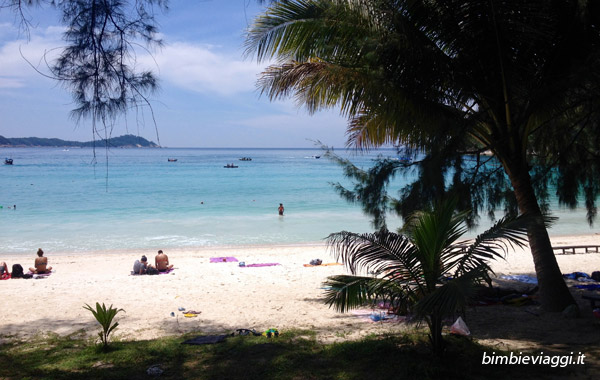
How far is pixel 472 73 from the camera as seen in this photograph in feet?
20.8

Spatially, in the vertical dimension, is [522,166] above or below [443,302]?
above

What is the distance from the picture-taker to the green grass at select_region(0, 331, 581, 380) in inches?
173

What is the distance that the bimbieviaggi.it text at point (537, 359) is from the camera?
14.9 ft

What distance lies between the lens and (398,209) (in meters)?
7.47

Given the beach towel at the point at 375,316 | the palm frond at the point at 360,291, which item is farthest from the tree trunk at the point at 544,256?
the palm frond at the point at 360,291

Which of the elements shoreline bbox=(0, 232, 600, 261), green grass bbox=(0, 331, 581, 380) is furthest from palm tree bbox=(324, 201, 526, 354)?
shoreline bbox=(0, 232, 600, 261)

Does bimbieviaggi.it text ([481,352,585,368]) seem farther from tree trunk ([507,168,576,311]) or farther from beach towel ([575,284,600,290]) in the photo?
beach towel ([575,284,600,290])

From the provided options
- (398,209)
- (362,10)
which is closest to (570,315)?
(398,209)

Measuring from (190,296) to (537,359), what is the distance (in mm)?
7005

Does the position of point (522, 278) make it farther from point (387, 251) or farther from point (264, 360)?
point (264, 360)

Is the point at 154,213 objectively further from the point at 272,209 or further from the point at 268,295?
the point at 268,295

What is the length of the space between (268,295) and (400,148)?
4.33 metres

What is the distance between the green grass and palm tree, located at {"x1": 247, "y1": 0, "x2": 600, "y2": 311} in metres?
1.74

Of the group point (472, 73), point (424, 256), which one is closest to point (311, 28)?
point (472, 73)
